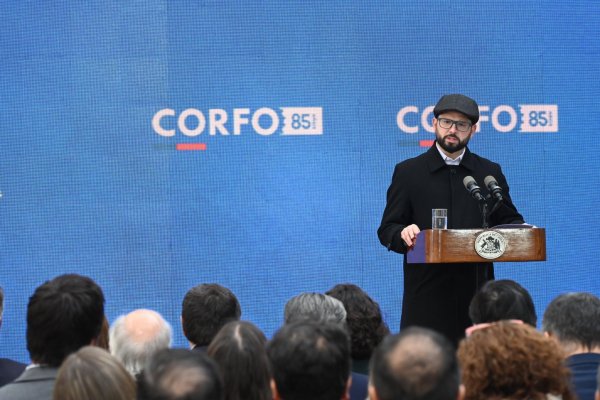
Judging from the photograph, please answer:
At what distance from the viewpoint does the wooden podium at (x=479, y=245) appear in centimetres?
354

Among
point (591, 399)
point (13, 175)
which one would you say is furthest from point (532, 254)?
point (13, 175)

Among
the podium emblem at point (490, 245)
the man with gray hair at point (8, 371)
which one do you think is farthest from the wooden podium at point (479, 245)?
the man with gray hair at point (8, 371)

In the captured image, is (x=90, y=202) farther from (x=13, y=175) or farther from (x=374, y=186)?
(x=374, y=186)

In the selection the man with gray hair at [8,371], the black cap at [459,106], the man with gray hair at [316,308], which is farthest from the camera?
the black cap at [459,106]

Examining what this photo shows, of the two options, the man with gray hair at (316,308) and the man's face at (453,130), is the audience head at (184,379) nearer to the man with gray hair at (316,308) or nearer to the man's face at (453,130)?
the man with gray hair at (316,308)

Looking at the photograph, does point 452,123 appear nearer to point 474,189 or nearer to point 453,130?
point 453,130

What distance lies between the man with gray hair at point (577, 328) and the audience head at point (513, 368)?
561mm

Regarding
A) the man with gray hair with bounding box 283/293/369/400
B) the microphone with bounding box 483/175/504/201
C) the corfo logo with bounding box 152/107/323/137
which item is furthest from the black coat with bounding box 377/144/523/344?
the corfo logo with bounding box 152/107/323/137

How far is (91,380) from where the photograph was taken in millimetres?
2123

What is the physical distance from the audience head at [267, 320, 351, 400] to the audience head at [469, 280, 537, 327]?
1108 mm

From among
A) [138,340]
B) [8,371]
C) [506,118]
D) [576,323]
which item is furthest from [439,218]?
[506,118]

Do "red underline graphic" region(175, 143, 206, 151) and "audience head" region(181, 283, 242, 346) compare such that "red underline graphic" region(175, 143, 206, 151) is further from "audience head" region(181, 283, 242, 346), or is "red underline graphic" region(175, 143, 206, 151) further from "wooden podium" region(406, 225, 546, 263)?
"wooden podium" region(406, 225, 546, 263)

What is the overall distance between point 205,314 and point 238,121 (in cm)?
281

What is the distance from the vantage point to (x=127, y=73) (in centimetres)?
606
